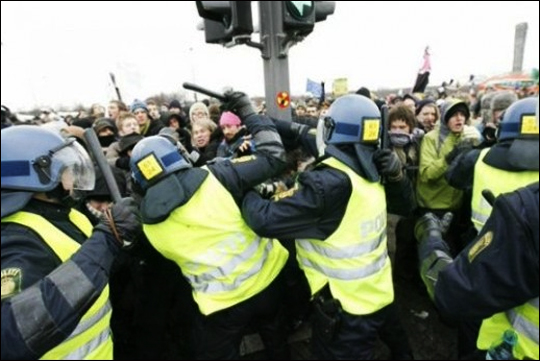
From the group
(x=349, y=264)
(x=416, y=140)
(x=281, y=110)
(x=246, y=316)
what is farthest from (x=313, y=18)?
(x=246, y=316)

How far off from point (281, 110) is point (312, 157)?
28.0 inches

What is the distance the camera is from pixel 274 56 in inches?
149

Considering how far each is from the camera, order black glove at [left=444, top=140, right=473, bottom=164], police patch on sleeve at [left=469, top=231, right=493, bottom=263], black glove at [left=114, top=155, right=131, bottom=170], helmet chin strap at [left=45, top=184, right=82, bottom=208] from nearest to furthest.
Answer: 1. police patch on sleeve at [left=469, top=231, right=493, bottom=263]
2. helmet chin strap at [left=45, top=184, right=82, bottom=208]
3. black glove at [left=444, top=140, right=473, bottom=164]
4. black glove at [left=114, top=155, right=131, bottom=170]

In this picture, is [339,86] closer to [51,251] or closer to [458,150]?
[458,150]

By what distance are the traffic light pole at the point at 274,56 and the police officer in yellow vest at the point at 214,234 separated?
4.42 feet

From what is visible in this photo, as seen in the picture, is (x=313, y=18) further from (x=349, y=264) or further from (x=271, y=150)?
(x=349, y=264)

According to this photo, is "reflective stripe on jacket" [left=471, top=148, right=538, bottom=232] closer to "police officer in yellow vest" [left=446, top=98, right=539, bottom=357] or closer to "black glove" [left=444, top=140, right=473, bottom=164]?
"police officer in yellow vest" [left=446, top=98, right=539, bottom=357]

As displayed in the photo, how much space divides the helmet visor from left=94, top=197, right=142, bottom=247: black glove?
0.75 feet


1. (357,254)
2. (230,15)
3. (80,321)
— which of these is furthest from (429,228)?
(230,15)

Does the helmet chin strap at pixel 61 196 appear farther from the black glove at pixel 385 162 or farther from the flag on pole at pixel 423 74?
the flag on pole at pixel 423 74

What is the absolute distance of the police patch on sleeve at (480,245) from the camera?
129 centimetres

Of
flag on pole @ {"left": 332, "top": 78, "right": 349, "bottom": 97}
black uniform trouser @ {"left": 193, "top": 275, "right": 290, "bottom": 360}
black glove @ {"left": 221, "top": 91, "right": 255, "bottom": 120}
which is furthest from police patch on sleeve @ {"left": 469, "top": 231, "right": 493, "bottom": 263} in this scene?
flag on pole @ {"left": 332, "top": 78, "right": 349, "bottom": 97}

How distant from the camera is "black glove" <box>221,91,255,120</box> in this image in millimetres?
3057

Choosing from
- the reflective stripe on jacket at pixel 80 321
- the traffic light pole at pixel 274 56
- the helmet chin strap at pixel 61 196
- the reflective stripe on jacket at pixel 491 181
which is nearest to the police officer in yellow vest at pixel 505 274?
the reflective stripe on jacket at pixel 491 181
